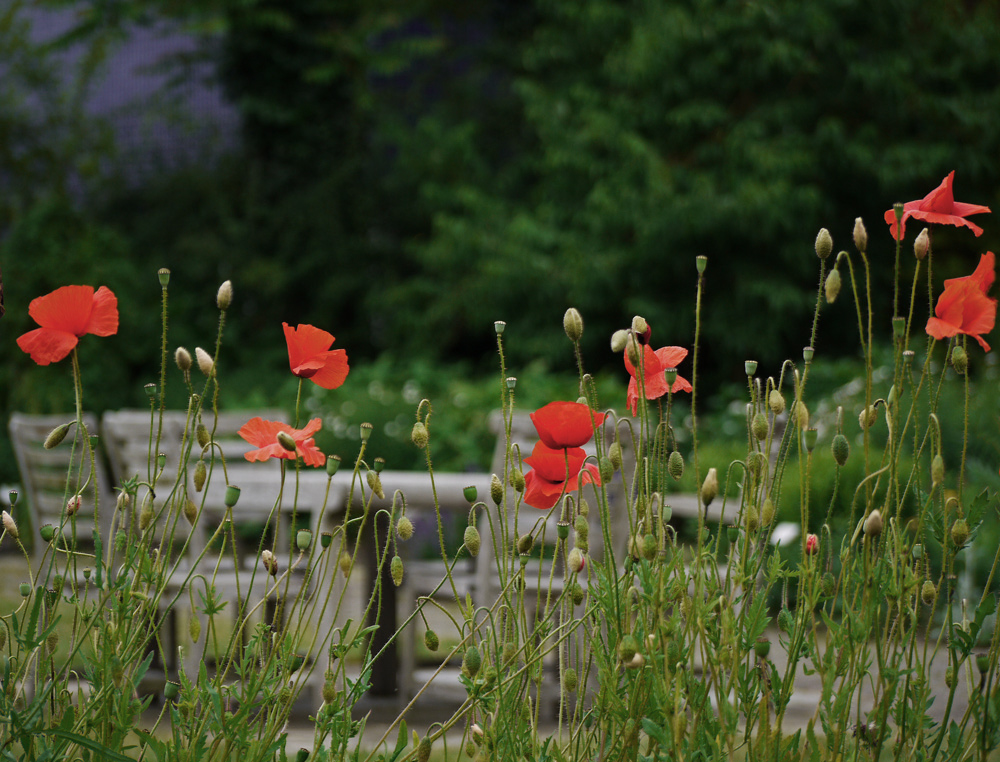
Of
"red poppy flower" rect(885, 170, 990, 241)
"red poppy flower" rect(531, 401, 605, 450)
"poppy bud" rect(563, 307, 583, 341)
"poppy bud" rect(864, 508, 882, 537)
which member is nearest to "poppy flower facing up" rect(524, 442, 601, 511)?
"red poppy flower" rect(531, 401, 605, 450)

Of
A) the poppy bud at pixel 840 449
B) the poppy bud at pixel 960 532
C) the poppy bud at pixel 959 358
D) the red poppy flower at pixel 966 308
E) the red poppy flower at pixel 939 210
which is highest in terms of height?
the red poppy flower at pixel 939 210

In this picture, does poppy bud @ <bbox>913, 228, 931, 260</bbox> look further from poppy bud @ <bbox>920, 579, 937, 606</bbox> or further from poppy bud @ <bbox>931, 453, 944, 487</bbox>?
poppy bud @ <bbox>920, 579, 937, 606</bbox>

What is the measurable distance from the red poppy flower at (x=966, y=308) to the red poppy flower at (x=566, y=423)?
31 cm

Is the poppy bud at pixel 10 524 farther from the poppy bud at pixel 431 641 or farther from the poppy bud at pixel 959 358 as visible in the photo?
the poppy bud at pixel 959 358

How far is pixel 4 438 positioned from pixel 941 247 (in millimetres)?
7162

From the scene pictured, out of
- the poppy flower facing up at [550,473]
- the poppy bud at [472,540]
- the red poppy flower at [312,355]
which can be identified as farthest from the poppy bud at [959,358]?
the red poppy flower at [312,355]

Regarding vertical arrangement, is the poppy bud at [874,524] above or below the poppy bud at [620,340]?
below

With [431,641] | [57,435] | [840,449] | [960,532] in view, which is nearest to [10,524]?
[57,435]

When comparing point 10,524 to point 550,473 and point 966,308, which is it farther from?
point 966,308

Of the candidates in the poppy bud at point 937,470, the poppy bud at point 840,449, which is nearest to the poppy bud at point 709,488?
the poppy bud at point 840,449

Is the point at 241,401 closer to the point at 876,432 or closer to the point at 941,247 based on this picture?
the point at 876,432

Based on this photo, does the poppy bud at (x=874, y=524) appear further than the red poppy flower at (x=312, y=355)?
No

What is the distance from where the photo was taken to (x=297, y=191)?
912cm

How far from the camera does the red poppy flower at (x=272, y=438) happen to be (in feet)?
3.21
